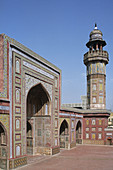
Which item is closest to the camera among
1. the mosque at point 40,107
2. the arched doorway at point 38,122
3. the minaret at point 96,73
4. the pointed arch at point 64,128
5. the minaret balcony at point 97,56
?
the mosque at point 40,107

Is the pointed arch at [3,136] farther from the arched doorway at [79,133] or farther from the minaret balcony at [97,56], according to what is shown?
the minaret balcony at [97,56]

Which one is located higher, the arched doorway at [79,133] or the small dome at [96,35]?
the small dome at [96,35]

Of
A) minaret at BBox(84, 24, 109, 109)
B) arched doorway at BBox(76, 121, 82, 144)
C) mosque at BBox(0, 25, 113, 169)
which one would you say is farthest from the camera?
minaret at BBox(84, 24, 109, 109)

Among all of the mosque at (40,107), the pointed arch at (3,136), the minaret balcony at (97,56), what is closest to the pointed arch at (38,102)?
the mosque at (40,107)

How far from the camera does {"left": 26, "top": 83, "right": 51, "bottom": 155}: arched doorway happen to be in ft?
64.2

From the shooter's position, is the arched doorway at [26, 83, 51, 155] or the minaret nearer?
the arched doorway at [26, 83, 51, 155]

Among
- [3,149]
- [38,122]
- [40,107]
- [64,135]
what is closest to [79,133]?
[64,135]

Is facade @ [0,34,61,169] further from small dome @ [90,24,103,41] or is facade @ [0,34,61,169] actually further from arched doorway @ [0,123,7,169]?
small dome @ [90,24,103,41]

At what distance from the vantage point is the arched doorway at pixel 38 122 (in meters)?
19.6

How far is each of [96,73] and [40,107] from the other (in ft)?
46.7

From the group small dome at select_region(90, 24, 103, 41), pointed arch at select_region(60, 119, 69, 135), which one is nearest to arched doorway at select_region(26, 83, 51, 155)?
pointed arch at select_region(60, 119, 69, 135)

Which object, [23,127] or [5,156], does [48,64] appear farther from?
[5,156]

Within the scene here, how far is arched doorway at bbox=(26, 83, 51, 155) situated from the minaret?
42.7 ft

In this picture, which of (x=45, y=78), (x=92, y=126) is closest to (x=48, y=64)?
(x=45, y=78)
